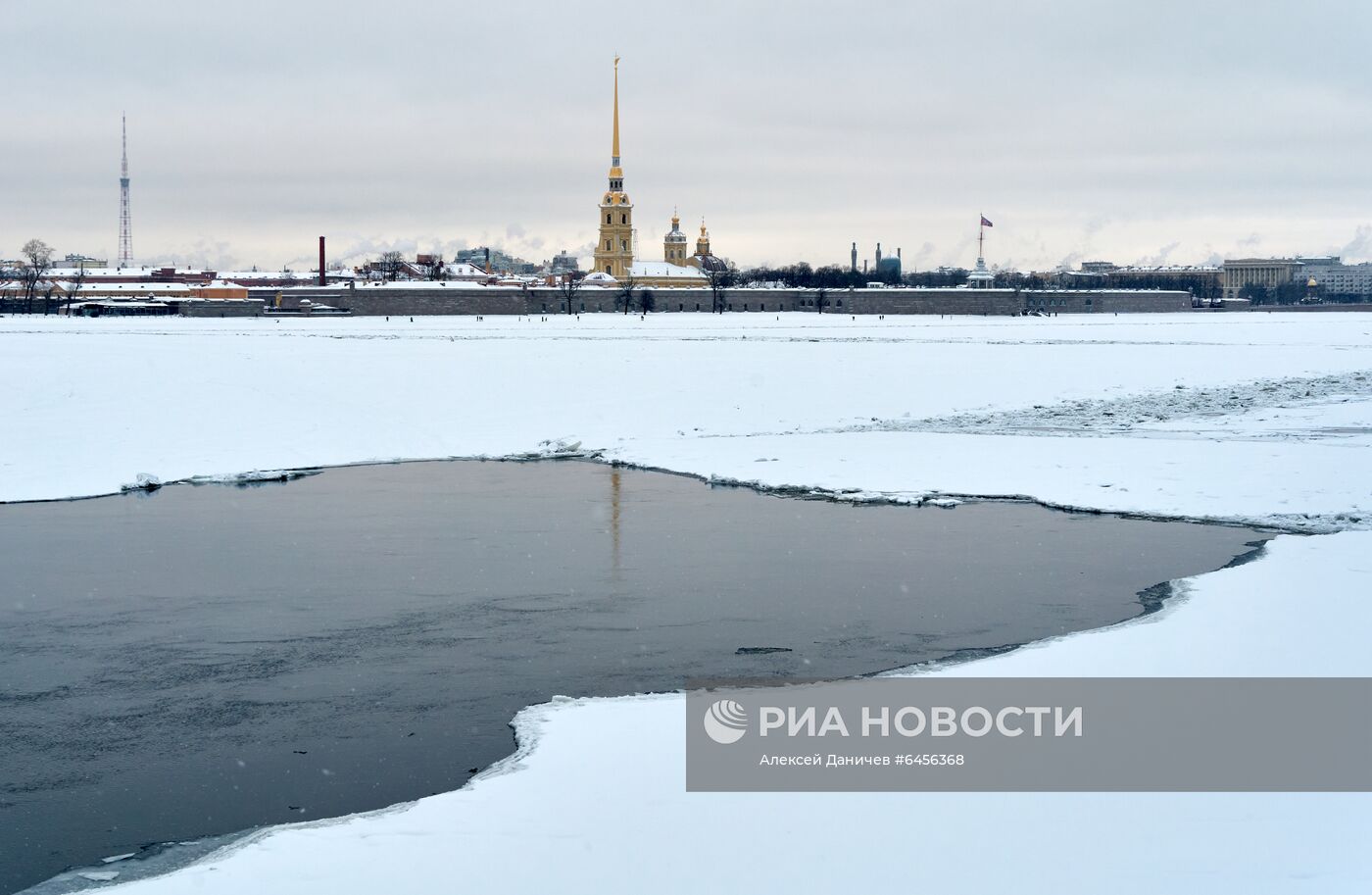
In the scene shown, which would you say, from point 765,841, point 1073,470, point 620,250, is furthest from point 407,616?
point 620,250

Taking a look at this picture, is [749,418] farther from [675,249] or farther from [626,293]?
[675,249]

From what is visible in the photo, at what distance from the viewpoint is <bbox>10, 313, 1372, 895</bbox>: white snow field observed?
23.5ft

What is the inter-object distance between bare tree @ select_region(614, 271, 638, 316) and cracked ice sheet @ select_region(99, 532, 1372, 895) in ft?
423

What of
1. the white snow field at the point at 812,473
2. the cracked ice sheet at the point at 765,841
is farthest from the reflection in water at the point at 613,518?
the cracked ice sheet at the point at 765,841

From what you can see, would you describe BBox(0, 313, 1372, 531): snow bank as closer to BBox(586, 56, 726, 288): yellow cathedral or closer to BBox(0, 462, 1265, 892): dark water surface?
BBox(0, 462, 1265, 892): dark water surface

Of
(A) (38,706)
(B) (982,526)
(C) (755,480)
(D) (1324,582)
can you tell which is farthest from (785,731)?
(C) (755,480)

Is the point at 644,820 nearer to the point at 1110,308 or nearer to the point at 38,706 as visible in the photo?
the point at 38,706

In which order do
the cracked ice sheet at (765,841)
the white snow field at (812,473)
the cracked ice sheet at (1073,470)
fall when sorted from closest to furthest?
the cracked ice sheet at (765,841) < the white snow field at (812,473) < the cracked ice sheet at (1073,470)

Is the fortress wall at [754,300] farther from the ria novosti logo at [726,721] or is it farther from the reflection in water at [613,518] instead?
the ria novosti logo at [726,721]

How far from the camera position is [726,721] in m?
9.52

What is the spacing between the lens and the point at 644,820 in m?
7.76

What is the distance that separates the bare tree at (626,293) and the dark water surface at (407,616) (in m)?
119

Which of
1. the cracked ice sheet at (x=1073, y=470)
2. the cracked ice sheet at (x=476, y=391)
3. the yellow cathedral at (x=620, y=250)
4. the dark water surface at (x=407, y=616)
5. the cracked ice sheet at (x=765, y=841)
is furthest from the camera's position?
the yellow cathedral at (x=620, y=250)

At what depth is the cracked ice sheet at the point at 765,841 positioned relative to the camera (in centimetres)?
689
